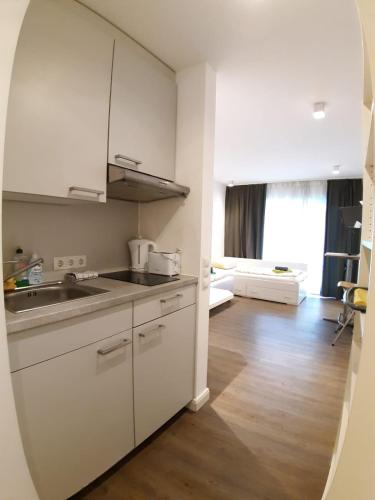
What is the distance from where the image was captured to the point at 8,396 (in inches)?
30.2

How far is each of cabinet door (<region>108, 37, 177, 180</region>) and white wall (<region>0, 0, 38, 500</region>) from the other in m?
0.67

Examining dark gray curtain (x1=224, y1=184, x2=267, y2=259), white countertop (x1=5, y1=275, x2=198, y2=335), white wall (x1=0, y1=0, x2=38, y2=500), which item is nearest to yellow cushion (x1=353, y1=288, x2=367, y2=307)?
white countertop (x1=5, y1=275, x2=198, y2=335)

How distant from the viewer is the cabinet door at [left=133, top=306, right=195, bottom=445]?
1.38 metres

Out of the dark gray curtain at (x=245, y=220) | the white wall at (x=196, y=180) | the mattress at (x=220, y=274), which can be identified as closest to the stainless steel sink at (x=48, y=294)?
the white wall at (x=196, y=180)

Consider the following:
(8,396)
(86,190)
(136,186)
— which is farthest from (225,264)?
(8,396)

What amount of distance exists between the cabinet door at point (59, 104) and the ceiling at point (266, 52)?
0.83ft

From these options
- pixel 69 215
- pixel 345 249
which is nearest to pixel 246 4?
pixel 69 215

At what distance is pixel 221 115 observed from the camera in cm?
251

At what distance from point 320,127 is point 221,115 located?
3.74ft

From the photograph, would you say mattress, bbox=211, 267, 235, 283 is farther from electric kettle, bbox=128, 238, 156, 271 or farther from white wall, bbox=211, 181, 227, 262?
electric kettle, bbox=128, 238, 156, 271

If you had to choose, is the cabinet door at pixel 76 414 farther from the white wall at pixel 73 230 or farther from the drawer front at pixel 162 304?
the white wall at pixel 73 230

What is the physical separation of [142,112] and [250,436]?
2175 mm

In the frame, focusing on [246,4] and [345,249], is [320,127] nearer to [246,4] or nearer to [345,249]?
[246,4]

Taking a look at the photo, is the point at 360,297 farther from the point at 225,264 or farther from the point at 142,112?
the point at 225,264
